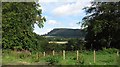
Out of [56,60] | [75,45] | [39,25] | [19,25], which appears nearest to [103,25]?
[75,45]

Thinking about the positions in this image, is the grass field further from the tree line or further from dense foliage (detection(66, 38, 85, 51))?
dense foliage (detection(66, 38, 85, 51))

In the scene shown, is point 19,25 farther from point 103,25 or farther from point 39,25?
point 103,25

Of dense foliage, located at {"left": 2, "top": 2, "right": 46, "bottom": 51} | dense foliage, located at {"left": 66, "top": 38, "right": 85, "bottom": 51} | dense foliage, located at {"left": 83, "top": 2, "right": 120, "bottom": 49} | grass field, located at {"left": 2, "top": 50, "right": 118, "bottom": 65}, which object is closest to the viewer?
grass field, located at {"left": 2, "top": 50, "right": 118, "bottom": 65}

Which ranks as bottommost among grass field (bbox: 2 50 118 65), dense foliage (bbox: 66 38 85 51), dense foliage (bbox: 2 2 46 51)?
grass field (bbox: 2 50 118 65)

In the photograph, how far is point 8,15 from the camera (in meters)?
38.6

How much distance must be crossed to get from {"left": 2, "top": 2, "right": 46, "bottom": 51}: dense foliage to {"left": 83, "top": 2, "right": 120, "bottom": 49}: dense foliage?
251 inches

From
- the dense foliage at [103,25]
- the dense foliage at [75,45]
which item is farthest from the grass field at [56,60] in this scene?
the dense foliage at [75,45]

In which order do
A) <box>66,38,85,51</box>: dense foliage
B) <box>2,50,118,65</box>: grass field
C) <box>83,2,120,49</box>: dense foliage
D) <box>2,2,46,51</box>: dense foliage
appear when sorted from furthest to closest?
<box>66,38,85,51</box>: dense foliage
<box>83,2,120,49</box>: dense foliage
<box>2,2,46,51</box>: dense foliage
<box>2,50,118,65</box>: grass field

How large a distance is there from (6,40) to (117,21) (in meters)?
13.4

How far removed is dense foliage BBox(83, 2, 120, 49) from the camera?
40.8m

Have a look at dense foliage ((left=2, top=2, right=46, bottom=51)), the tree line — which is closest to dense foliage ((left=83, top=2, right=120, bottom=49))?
the tree line

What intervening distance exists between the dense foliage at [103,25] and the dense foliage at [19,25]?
20.9ft

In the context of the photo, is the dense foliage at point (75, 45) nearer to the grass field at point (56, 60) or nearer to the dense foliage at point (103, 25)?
the dense foliage at point (103, 25)

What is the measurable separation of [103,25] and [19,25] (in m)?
10.3
